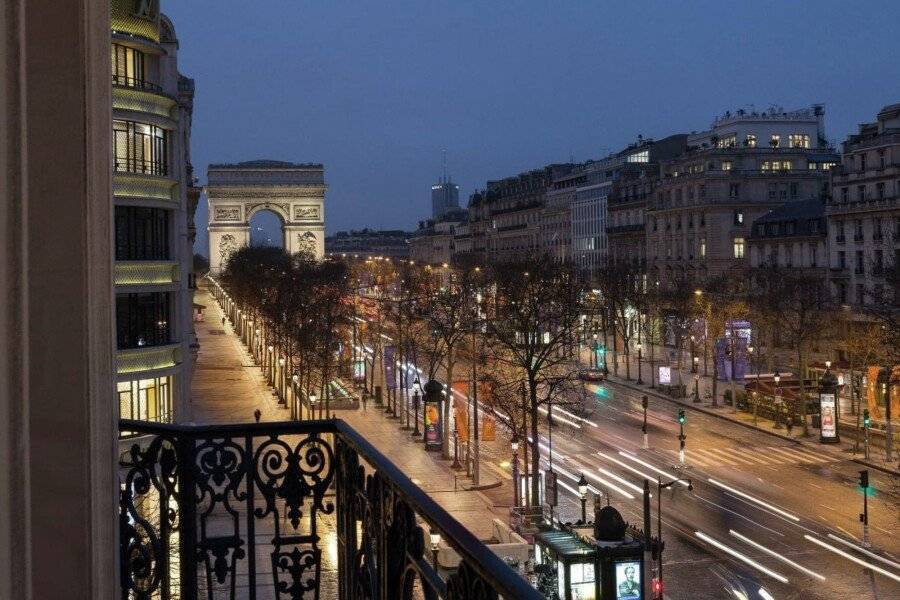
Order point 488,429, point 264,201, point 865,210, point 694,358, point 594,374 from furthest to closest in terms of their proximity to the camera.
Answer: point 264,201 → point 865,210 → point 694,358 → point 594,374 → point 488,429

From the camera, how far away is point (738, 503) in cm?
3288

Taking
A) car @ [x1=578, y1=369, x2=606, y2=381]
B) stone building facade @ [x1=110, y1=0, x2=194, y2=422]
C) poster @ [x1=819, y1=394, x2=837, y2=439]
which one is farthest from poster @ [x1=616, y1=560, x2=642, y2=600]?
car @ [x1=578, y1=369, x2=606, y2=381]

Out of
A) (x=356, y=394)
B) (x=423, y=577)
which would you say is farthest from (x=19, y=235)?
(x=356, y=394)

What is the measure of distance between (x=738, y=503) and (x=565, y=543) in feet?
40.2

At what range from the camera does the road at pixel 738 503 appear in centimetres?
2522

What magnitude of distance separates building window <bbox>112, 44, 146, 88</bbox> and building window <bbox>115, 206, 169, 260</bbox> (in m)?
2.88

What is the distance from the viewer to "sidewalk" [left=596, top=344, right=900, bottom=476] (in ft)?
130

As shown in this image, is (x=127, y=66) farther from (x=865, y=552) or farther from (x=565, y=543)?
(x=865, y=552)

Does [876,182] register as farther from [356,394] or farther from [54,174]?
[54,174]

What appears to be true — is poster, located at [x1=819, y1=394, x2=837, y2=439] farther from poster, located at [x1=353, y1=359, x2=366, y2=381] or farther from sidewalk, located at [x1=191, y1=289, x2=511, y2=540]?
poster, located at [x1=353, y1=359, x2=366, y2=381]

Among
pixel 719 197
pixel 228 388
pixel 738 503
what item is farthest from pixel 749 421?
pixel 719 197

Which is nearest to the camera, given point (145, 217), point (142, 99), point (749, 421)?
point (142, 99)

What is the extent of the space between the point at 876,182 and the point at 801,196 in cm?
2352

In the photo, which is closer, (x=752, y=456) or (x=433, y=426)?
(x=752, y=456)
